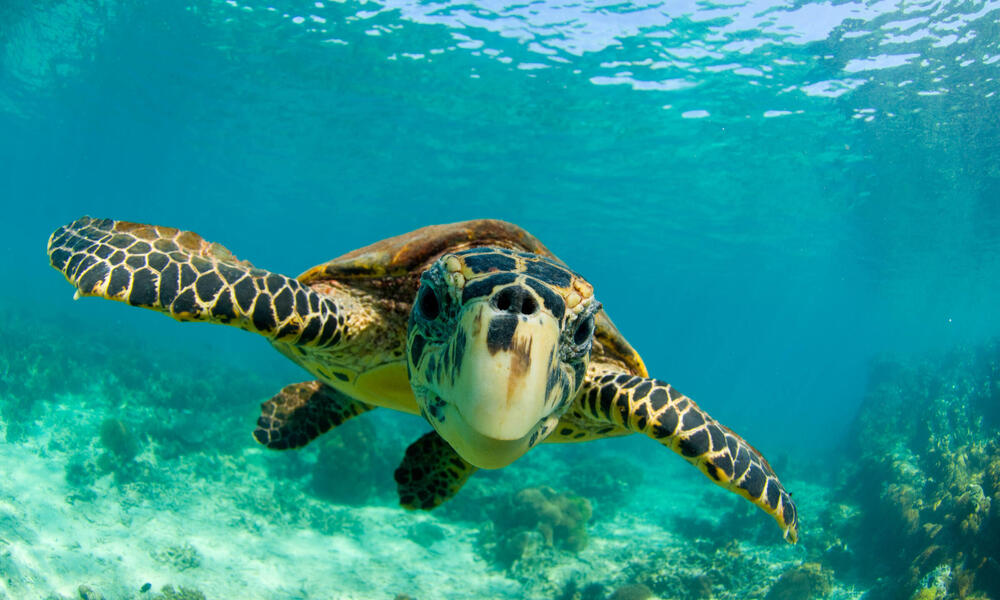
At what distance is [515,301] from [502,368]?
0.28 m

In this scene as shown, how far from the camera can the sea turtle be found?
2.07 m

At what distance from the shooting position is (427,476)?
496cm

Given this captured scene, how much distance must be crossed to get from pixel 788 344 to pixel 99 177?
14278 cm

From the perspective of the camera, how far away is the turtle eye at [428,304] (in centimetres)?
261

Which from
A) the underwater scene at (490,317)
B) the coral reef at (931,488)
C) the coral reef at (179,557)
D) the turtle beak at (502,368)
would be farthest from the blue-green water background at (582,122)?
the turtle beak at (502,368)

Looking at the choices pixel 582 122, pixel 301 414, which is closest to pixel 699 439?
pixel 301 414

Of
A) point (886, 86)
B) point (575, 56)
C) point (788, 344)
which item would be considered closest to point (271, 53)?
point (575, 56)

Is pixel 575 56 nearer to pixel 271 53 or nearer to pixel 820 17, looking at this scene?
pixel 820 17

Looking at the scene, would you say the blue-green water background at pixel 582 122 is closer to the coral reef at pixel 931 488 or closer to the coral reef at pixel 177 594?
the coral reef at pixel 931 488

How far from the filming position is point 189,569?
8.06 m

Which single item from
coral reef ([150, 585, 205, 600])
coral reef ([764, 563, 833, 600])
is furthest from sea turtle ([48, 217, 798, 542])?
coral reef ([764, 563, 833, 600])

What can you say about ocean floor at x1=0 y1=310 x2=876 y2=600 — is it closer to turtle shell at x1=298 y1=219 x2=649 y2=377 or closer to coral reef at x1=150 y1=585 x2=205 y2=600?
coral reef at x1=150 y1=585 x2=205 y2=600

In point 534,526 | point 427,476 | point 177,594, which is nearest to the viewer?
point 427,476

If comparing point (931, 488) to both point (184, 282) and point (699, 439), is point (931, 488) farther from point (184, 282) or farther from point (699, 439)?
point (184, 282)
